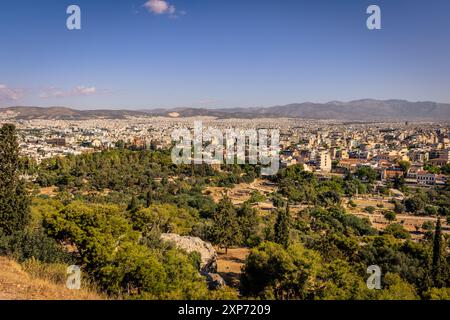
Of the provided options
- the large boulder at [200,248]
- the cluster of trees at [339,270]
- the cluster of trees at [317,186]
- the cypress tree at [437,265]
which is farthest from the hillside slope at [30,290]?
the cluster of trees at [317,186]

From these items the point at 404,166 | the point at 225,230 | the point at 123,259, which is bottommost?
the point at 404,166

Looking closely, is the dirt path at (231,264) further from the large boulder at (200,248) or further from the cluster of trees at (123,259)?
the cluster of trees at (123,259)

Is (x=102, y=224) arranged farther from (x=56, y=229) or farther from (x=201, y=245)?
(x=201, y=245)

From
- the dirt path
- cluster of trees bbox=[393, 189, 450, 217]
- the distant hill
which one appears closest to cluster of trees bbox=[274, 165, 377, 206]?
cluster of trees bbox=[393, 189, 450, 217]

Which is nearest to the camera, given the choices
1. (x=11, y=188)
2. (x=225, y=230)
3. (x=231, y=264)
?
(x=11, y=188)

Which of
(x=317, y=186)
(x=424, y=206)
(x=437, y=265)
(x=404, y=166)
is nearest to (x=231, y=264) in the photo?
(x=437, y=265)

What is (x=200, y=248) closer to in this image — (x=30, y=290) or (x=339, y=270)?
(x=339, y=270)
